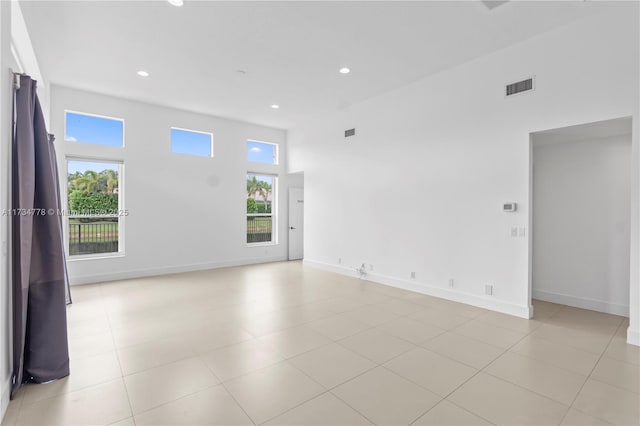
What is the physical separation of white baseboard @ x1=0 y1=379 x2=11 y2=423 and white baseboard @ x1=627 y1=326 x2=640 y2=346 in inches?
217

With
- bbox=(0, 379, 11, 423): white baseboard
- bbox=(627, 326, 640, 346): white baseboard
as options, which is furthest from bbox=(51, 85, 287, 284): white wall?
bbox=(627, 326, 640, 346): white baseboard

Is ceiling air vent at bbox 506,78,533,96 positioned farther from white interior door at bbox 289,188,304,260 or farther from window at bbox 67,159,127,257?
window at bbox 67,159,127,257

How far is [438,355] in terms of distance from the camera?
3.07m

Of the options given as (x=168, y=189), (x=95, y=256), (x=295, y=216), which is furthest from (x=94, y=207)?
(x=295, y=216)

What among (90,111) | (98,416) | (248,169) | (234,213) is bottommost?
(98,416)

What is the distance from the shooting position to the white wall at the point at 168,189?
5.91 meters

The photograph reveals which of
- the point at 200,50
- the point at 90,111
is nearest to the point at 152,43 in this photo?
the point at 200,50

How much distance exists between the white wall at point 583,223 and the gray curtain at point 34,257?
583 centimetres

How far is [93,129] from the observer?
19.5ft

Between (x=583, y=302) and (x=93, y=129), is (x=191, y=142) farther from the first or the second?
(x=583, y=302)

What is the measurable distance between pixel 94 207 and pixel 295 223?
4620 mm

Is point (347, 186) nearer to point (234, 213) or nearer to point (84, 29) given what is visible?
point (234, 213)

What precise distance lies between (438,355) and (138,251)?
590cm

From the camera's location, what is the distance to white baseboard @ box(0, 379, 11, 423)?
2111 mm
